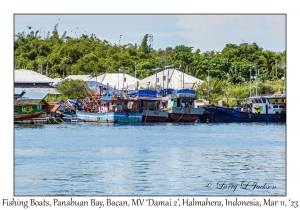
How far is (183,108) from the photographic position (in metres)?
50.1

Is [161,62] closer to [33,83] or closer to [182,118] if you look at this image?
[33,83]

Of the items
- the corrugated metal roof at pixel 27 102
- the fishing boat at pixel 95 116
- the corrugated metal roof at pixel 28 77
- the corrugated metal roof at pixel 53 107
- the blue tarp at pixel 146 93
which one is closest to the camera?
the corrugated metal roof at pixel 27 102

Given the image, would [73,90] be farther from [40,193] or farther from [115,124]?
[40,193]

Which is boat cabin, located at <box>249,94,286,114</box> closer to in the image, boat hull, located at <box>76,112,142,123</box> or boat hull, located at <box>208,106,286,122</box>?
boat hull, located at <box>208,106,286,122</box>

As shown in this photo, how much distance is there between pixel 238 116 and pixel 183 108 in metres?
4.05

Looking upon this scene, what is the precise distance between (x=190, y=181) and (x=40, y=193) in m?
3.76

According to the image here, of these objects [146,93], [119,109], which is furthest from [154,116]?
[119,109]

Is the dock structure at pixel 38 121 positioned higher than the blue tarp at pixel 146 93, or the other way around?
the blue tarp at pixel 146 93

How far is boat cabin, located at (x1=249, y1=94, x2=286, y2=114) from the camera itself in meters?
51.1

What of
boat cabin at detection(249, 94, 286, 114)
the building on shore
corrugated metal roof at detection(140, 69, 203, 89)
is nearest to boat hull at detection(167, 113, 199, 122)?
boat cabin at detection(249, 94, 286, 114)

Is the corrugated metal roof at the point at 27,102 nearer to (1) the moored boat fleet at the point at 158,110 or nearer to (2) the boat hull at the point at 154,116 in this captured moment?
(1) the moored boat fleet at the point at 158,110

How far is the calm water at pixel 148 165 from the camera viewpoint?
54.5ft

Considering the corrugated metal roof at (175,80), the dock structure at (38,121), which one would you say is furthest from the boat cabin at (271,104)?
the dock structure at (38,121)

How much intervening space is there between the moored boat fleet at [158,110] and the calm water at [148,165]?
14.8 meters
